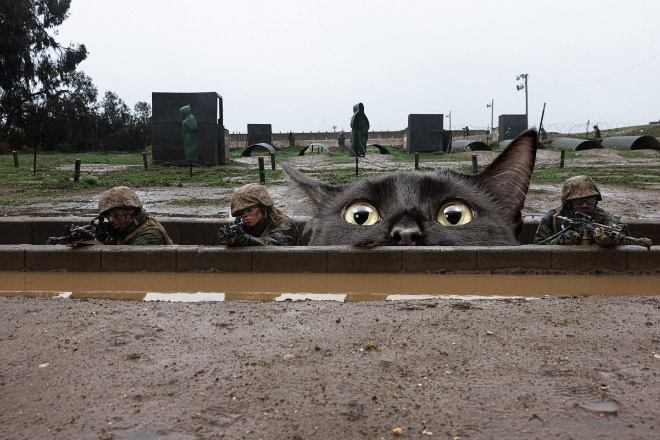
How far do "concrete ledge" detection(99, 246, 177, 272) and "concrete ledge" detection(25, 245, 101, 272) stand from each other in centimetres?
8

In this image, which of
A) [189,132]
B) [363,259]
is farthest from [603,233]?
[189,132]

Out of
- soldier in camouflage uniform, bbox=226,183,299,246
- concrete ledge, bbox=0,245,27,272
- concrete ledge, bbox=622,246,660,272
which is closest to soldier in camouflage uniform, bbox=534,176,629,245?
concrete ledge, bbox=622,246,660,272

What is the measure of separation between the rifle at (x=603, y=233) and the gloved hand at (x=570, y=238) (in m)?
0.03

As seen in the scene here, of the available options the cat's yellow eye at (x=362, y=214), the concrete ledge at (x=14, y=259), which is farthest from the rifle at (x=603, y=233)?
the concrete ledge at (x=14, y=259)

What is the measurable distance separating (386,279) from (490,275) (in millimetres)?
927

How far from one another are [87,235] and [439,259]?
3367 mm

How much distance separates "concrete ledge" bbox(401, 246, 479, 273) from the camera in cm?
517

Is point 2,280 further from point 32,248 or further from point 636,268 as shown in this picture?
point 636,268

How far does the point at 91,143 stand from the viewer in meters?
43.7

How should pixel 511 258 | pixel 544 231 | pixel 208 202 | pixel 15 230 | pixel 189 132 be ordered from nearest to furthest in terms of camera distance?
1. pixel 511 258
2. pixel 544 231
3. pixel 15 230
4. pixel 208 202
5. pixel 189 132

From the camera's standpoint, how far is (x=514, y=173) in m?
5.83

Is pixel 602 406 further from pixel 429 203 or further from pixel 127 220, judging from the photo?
pixel 127 220

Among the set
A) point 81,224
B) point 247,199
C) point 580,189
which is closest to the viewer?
point 580,189

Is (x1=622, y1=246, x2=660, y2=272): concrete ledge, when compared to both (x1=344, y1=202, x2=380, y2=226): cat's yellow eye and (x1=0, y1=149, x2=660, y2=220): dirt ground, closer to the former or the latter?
(x1=344, y1=202, x2=380, y2=226): cat's yellow eye
